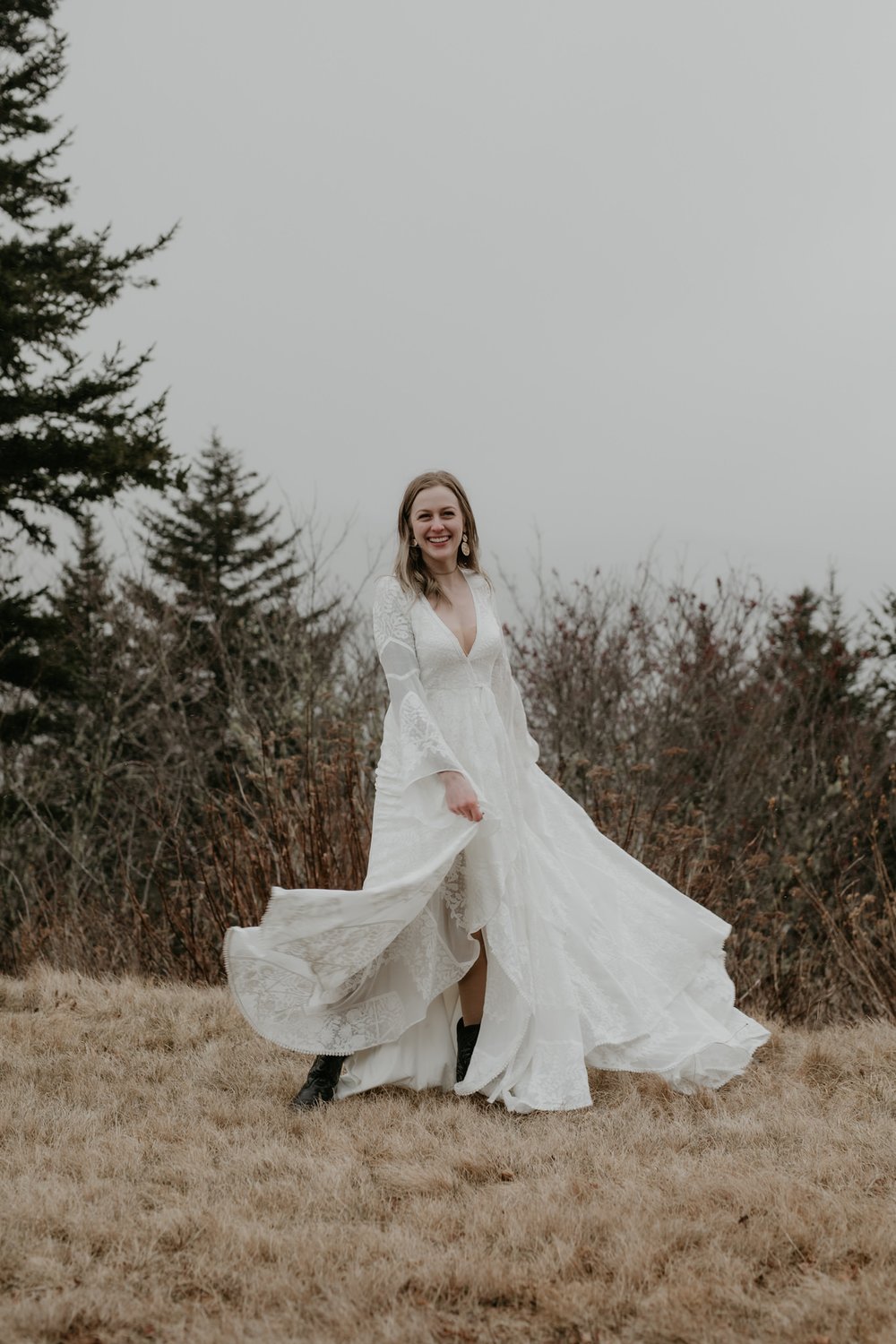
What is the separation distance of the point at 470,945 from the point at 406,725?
0.82m

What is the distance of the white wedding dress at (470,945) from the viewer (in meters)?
3.51

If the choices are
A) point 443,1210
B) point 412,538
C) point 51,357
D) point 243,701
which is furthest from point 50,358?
point 443,1210

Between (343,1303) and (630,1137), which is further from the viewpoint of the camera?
(630,1137)

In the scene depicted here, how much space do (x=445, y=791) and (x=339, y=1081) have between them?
1107mm

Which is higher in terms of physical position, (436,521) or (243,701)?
(243,701)

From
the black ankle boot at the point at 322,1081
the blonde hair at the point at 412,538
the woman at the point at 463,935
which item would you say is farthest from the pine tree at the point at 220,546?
the black ankle boot at the point at 322,1081

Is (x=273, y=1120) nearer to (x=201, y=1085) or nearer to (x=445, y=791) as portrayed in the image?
(x=201, y=1085)

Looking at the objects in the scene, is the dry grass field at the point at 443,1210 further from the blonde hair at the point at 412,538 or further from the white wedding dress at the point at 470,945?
the blonde hair at the point at 412,538

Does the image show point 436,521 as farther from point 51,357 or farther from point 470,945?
point 51,357

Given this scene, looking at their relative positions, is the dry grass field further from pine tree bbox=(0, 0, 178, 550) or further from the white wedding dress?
pine tree bbox=(0, 0, 178, 550)

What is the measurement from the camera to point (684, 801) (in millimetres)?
14039

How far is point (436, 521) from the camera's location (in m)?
3.88

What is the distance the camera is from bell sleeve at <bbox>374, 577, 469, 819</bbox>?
11.9 ft

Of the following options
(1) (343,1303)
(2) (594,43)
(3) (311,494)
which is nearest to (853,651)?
(3) (311,494)
